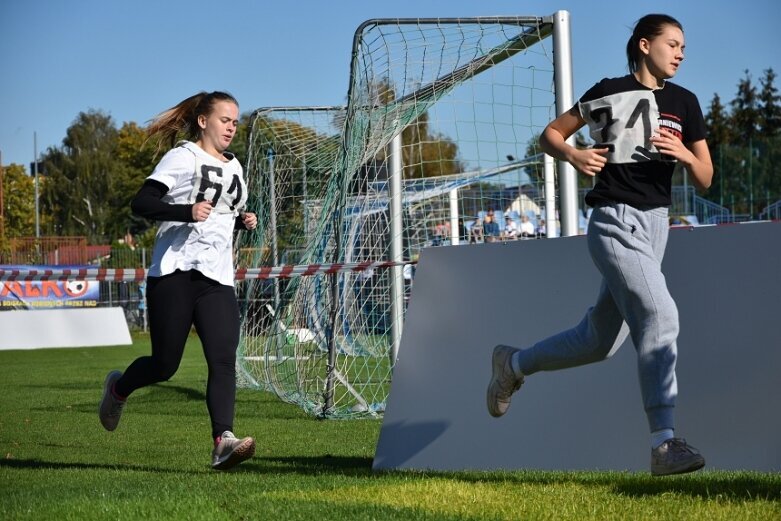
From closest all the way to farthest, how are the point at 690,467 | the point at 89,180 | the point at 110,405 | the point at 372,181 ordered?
the point at 690,467, the point at 110,405, the point at 372,181, the point at 89,180

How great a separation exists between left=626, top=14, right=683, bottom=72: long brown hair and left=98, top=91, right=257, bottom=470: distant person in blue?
88.2 inches

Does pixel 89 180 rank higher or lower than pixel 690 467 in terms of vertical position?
higher

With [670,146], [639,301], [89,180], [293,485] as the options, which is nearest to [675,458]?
[639,301]

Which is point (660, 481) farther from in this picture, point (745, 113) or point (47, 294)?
point (745, 113)

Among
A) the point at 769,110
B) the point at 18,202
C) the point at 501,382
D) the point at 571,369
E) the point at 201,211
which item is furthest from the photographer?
the point at 18,202

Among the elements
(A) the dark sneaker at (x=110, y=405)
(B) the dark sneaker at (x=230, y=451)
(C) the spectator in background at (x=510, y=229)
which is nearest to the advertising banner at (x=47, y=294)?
(C) the spectator in background at (x=510, y=229)

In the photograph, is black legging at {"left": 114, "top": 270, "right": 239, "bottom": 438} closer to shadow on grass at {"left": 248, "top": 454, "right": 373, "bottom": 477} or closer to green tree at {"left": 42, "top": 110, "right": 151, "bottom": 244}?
shadow on grass at {"left": 248, "top": 454, "right": 373, "bottom": 477}

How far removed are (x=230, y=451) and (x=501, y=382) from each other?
147 centimetres

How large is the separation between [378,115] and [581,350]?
17.9 feet

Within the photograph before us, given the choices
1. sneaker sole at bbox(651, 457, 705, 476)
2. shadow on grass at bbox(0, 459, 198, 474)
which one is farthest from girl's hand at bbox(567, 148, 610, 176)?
shadow on grass at bbox(0, 459, 198, 474)

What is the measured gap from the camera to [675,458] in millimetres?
4410

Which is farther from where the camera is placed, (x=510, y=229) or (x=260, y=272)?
(x=510, y=229)

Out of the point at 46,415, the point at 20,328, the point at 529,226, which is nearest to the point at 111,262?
the point at 20,328

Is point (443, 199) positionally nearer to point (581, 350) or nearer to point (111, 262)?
point (581, 350)
